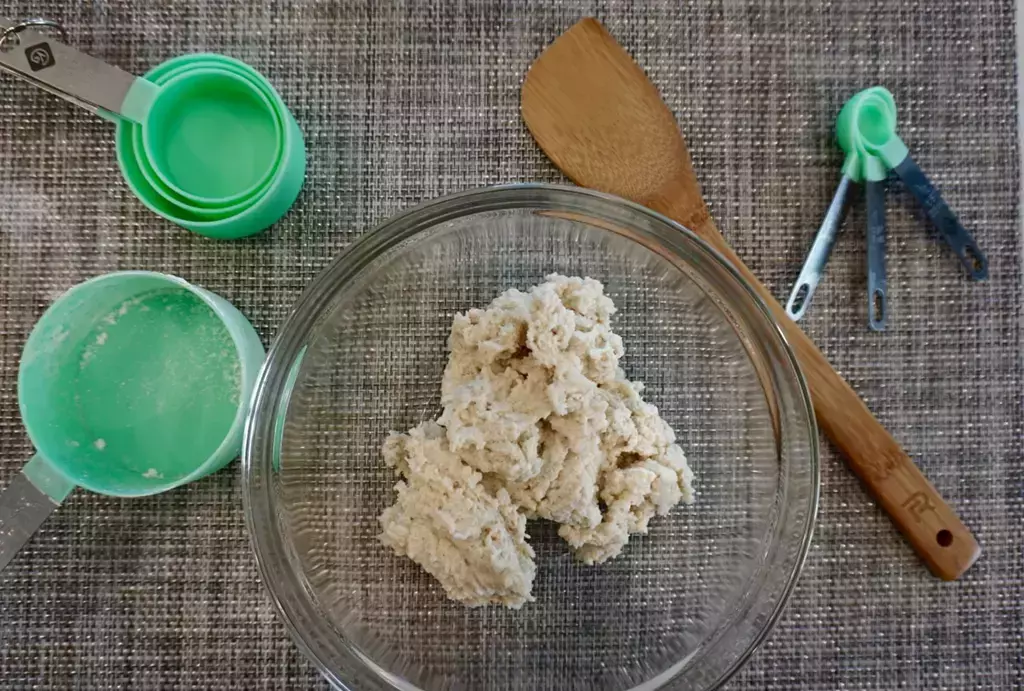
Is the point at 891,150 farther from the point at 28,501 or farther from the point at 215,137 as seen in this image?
the point at 28,501

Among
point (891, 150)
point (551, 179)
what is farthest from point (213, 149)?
point (891, 150)

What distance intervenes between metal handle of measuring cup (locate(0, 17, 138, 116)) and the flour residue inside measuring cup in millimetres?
305

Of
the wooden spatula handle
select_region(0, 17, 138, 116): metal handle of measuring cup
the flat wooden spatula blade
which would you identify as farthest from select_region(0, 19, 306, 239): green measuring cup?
the wooden spatula handle

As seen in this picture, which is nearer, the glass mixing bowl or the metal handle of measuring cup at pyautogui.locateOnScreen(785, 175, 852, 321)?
the glass mixing bowl

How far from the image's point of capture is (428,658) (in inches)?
42.0

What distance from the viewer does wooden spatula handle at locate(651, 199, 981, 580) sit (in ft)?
3.64

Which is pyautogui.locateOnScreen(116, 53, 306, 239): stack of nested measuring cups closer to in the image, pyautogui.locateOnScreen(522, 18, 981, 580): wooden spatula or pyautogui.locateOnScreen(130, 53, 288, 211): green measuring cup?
pyautogui.locateOnScreen(130, 53, 288, 211): green measuring cup

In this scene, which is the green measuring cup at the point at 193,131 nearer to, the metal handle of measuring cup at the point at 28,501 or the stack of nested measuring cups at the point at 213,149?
the stack of nested measuring cups at the point at 213,149

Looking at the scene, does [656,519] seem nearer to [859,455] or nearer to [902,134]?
[859,455]

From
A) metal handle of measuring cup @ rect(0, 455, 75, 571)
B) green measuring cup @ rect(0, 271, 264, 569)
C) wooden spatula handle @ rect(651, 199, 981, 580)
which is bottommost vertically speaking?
metal handle of measuring cup @ rect(0, 455, 75, 571)

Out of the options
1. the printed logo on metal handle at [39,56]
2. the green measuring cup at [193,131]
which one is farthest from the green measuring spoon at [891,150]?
the printed logo on metal handle at [39,56]

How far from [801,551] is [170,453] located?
3.18 ft

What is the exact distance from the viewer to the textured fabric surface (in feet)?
3.69

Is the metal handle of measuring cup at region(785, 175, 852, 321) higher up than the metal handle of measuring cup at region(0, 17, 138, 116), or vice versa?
the metal handle of measuring cup at region(785, 175, 852, 321)
